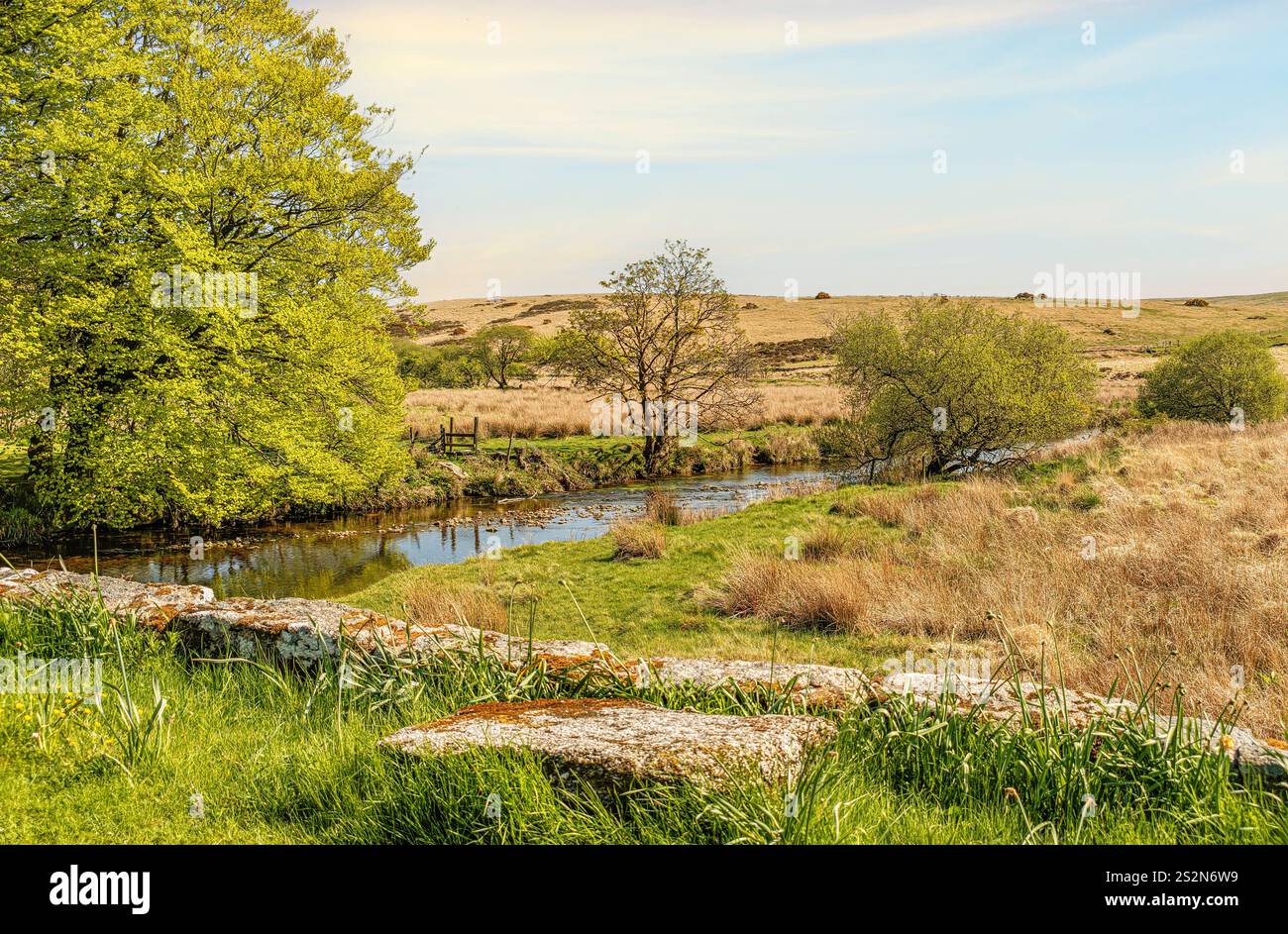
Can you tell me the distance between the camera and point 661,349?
3206cm

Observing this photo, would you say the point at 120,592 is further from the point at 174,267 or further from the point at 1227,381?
the point at 1227,381

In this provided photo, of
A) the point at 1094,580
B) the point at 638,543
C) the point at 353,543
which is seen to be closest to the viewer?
the point at 1094,580

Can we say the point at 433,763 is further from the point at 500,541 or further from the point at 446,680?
the point at 500,541

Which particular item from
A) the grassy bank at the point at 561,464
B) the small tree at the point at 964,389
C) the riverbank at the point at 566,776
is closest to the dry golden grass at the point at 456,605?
the riverbank at the point at 566,776

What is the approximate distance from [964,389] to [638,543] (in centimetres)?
1220

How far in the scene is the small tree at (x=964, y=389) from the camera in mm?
22625

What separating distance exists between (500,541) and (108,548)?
369 inches

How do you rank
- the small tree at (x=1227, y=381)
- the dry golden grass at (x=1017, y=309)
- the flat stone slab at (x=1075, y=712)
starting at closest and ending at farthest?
the flat stone slab at (x=1075, y=712), the small tree at (x=1227, y=381), the dry golden grass at (x=1017, y=309)

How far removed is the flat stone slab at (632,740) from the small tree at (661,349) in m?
27.5

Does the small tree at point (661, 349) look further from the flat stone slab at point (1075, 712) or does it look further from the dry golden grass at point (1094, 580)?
the flat stone slab at point (1075, 712)

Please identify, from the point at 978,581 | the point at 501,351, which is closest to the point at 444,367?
the point at 501,351

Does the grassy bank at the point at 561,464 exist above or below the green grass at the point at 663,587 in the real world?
above

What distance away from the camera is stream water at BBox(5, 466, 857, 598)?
1694 cm
